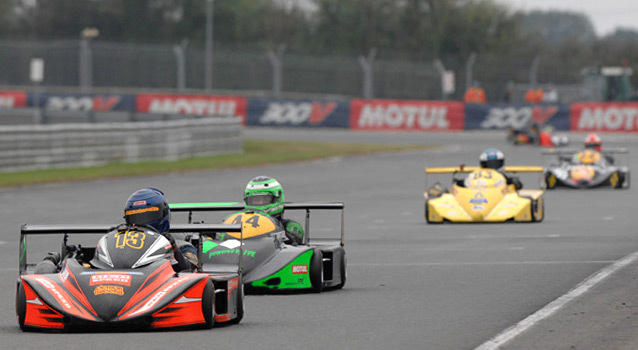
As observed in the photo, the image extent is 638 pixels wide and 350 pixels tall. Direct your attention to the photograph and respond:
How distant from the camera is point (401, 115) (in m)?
47.6

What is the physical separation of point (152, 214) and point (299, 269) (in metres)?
2.06

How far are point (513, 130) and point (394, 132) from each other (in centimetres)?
754

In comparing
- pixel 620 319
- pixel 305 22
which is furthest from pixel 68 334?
pixel 305 22

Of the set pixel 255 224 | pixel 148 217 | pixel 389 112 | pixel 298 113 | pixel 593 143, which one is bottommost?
pixel 255 224

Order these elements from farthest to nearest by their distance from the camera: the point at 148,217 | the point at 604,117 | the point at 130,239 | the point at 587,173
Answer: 1. the point at 604,117
2. the point at 587,173
3. the point at 148,217
4. the point at 130,239

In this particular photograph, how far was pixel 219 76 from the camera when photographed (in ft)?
184

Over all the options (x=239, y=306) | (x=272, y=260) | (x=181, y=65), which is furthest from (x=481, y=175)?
(x=181, y=65)

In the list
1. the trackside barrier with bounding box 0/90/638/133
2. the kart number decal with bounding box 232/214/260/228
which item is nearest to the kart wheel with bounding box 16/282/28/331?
the kart number decal with bounding box 232/214/260/228

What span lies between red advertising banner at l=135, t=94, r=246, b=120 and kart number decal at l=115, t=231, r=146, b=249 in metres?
39.9

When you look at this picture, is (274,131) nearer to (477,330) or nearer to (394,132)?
(394,132)

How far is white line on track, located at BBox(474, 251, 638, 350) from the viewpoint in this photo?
8.32m

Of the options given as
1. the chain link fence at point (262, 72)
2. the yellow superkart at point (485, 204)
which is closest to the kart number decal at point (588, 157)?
the yellow superkart at point (485, 204)

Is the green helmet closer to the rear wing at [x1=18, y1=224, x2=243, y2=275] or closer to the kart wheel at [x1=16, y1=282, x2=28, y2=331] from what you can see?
the rear wing at [x1=18, y1=224, x2=243, y2=275]

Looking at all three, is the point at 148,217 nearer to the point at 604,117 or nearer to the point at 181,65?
the point at 604,117
